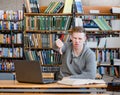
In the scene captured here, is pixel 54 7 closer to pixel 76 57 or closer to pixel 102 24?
pixel 102 24

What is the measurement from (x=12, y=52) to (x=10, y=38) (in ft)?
1.26

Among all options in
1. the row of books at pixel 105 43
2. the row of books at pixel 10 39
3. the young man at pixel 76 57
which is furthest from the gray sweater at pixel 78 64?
the row of books at pixel 10 39

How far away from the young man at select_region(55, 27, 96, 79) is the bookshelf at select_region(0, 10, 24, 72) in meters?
4.11

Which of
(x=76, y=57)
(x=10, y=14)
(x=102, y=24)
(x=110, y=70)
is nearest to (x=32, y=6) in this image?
(x=10, y=14)

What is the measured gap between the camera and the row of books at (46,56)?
6102 mm

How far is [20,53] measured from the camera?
290 inches

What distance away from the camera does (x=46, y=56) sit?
6133 mm

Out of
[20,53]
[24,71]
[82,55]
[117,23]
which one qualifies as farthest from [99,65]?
[24,71]

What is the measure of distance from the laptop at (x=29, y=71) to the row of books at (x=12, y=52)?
4.58 metres

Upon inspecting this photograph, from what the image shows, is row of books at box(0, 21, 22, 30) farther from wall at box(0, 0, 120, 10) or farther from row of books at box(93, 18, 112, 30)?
row of books at box(93, 18, 112, 30)

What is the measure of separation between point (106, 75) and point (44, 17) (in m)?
1.86

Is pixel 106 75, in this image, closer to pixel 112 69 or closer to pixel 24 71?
pixel 112 69

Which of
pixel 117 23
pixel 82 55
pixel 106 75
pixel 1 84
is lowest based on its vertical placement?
pixel 106 75

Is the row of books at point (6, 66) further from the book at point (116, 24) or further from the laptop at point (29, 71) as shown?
the laptop at point (29, 71)
